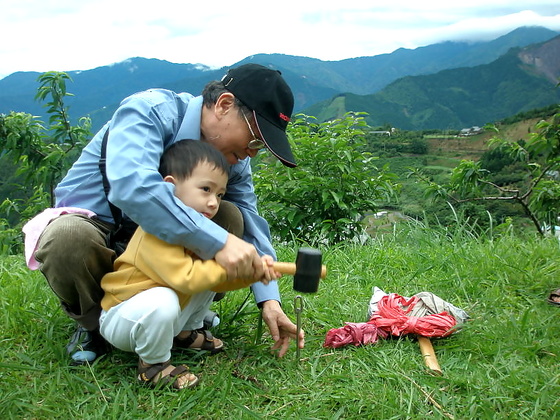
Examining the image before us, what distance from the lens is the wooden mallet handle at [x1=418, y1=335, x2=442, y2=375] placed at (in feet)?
6.33

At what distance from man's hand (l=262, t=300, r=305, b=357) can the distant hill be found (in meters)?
36.8

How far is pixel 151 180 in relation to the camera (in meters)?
1.56

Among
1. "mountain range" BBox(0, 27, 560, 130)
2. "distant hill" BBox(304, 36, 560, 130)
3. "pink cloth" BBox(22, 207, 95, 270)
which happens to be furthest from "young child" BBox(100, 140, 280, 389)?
"distant hill" BBox(304, 36, 560, 130)

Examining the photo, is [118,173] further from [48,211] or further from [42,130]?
[42,130]

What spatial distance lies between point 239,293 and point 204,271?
1.16 meters

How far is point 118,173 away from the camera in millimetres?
1570

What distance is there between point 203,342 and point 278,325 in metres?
0.33

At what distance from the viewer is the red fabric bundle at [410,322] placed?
7.09 feet

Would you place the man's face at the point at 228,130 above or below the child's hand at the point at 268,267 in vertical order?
above

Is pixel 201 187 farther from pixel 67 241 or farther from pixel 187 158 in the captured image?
pixel 67 241

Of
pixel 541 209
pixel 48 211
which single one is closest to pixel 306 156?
pixel 541 209

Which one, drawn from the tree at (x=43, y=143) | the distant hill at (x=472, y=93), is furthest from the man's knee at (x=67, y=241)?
the distant hill at (x=472, y=93)

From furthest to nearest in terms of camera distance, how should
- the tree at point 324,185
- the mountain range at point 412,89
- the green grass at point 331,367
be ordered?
the mountain range at point 412,89
the tree at point 324,185
the green grass at point 331,367

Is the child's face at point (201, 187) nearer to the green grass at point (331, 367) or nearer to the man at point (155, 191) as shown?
the man at point (155, 191)
